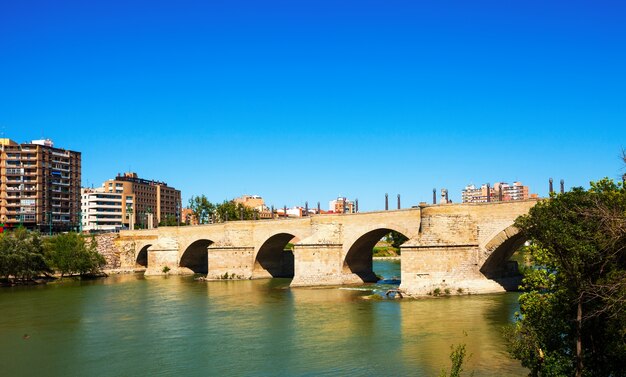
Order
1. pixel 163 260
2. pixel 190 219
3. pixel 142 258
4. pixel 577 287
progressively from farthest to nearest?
pixel 190 219
pixel 142 258
pixel 163 260
pixel 577 287

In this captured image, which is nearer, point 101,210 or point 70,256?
point 70,256

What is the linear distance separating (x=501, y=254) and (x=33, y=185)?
248 feet

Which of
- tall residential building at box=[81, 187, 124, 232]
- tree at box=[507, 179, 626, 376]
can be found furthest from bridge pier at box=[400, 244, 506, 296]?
tall residential building at box=[81, 187, 124, 232]

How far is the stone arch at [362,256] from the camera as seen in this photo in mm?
42397

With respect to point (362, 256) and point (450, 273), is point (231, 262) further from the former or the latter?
point (450, 273)

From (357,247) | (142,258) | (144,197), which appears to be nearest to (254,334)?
(357,247)

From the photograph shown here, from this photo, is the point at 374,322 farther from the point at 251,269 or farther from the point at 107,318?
the point at 251,269

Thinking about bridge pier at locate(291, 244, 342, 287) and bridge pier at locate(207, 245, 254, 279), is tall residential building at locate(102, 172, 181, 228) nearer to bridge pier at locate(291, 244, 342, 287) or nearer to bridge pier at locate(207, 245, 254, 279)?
bridge pier at locate(207, 245, 254, 279)

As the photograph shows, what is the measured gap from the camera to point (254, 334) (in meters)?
25.8

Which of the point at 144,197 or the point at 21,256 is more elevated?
the point at 144,197

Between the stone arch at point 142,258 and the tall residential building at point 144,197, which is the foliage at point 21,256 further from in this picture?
the tall residential building at point 144,197

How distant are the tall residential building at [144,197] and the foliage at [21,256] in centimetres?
5611

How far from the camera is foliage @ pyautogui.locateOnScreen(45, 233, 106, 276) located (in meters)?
56.0

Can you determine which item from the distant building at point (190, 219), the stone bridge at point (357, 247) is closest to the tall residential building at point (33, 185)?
the distant building at point (190, 219)
